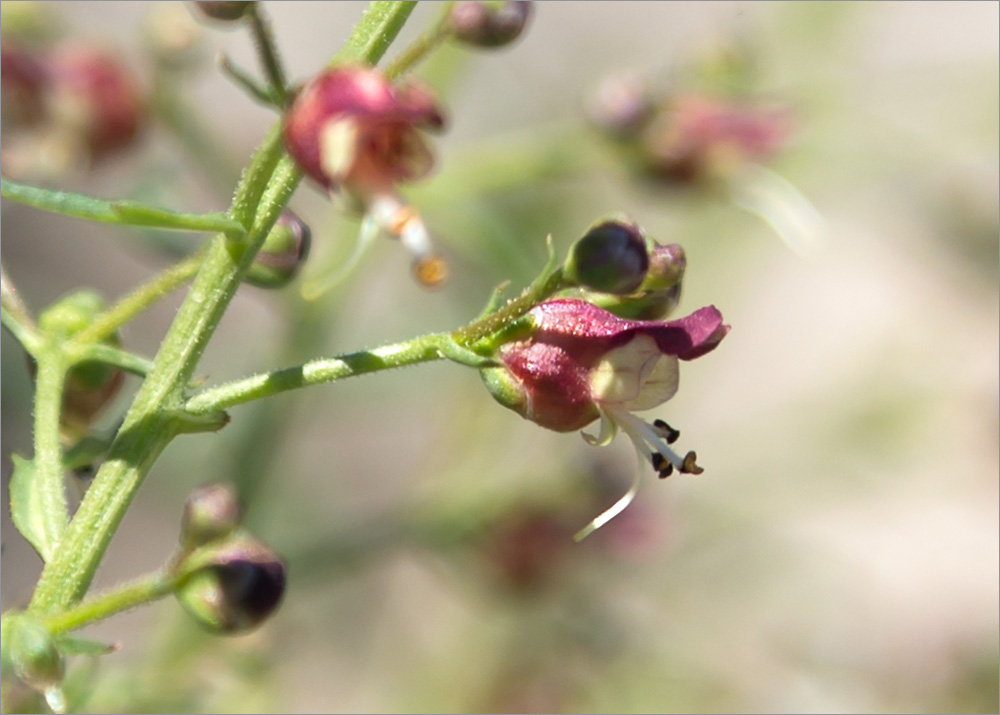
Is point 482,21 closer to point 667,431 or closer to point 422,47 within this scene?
point 422,47

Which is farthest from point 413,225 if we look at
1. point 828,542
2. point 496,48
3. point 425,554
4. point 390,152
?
point 828,542

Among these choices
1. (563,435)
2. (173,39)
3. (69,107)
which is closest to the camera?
(173,39)

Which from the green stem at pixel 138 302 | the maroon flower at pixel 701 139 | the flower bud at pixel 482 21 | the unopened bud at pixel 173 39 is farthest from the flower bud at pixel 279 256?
the maroon flower at pixel 701 139

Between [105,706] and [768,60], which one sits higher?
[768,60]

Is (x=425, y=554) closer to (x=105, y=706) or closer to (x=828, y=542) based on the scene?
(x=105, y=706)

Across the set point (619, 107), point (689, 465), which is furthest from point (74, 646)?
point (619, 107)
